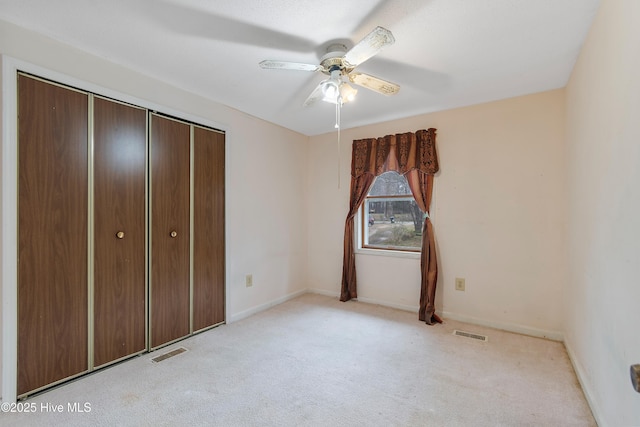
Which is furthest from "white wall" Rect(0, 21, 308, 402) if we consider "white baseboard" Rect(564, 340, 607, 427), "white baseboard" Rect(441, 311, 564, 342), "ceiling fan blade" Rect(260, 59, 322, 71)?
"white baseboard" Rect(564, 340, 607, 427)

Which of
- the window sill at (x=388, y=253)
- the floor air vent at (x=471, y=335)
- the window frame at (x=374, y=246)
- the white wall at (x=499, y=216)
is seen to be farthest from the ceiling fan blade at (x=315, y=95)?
the floor air vent at (x=471, y=335)

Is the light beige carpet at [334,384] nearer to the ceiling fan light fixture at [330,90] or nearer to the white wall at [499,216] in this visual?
the white wall at [499,216]

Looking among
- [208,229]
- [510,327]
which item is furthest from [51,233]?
[510,327]

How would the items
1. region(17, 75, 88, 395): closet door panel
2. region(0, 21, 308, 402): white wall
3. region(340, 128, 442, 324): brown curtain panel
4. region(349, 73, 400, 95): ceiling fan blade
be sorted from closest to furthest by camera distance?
region(17, 75, 88, 395): closet door panel < region(0, 21, 308, 402): white wall < region(349, 73, 400, 95): ceiling fan blade < region(340, 128, 442, 324): brown curtain panel

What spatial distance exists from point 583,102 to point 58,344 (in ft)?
12.6

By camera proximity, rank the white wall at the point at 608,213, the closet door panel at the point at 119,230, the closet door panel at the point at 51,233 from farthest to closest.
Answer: the closet door panel at the point at 119,230, the closet door panel at the point at 51,233, the white wall at the point at 608,213

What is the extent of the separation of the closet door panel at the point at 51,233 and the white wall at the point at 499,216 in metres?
2.36

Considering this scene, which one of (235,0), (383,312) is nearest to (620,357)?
(383,312)

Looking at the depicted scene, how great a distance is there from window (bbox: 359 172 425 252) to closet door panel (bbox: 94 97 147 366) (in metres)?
2.48

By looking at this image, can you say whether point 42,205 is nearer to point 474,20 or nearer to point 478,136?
point 474,20

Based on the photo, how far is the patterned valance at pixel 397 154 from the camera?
318cm

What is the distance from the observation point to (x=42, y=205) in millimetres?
1838

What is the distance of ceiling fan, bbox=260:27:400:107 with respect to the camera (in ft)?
5.10

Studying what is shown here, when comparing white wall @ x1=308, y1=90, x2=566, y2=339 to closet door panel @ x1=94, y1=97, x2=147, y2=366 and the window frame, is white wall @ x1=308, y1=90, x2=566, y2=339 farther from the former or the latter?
closet door panel @ x1=94, y1=97, x2=147, y2=366
